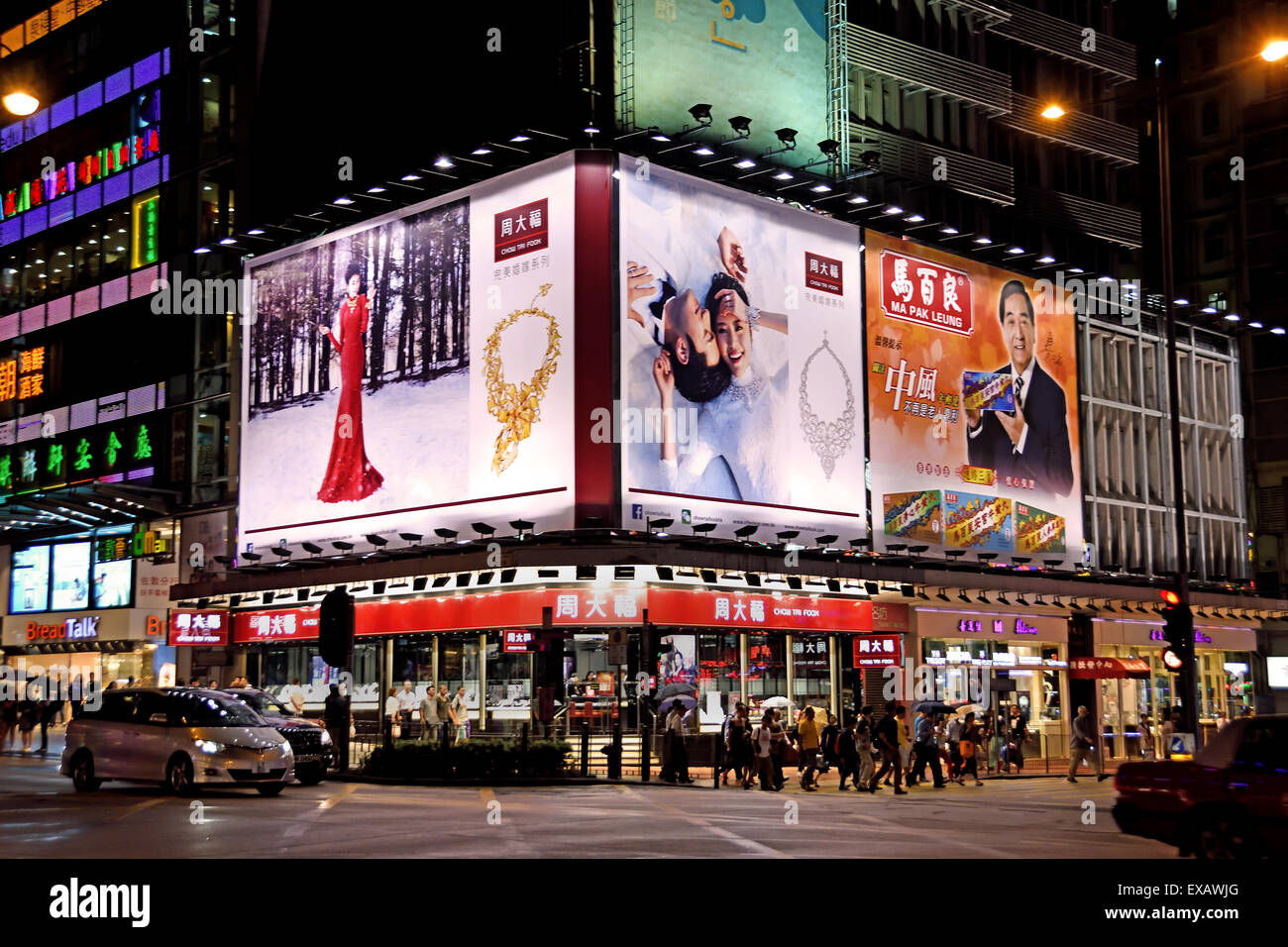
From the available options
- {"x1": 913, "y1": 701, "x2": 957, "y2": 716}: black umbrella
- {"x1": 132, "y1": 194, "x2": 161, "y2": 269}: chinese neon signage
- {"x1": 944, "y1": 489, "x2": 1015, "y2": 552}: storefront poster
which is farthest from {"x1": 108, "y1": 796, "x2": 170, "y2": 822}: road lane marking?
{"x1": 132, "y1": 194, "x2": 161, "y2": 269}: chinese neon signage

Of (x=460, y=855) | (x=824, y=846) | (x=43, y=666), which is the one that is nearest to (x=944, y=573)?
(x=824, y=846)

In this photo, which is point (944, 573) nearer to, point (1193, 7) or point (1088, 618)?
point (1088, 618)

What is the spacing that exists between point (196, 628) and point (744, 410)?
18.1 meters

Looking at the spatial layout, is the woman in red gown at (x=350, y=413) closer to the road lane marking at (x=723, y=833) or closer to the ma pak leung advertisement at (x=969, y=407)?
the ma pak leung advertisement at (x=969, y=407)

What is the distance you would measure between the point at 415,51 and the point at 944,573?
22.3m

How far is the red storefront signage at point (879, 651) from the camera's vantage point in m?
36.1

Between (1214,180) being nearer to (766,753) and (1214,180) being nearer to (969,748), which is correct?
(969,748)

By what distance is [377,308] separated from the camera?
4144 centimetres

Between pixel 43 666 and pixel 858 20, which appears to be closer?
pixel 858 20

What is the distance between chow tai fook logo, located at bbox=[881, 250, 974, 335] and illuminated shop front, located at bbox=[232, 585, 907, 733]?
8.82 metres

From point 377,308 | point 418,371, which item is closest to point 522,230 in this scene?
point 418,371

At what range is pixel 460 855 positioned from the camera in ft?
46.7

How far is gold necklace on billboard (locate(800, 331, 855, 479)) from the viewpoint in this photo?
39.2m

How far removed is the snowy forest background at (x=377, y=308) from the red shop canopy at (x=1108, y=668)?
19271 millimetres
